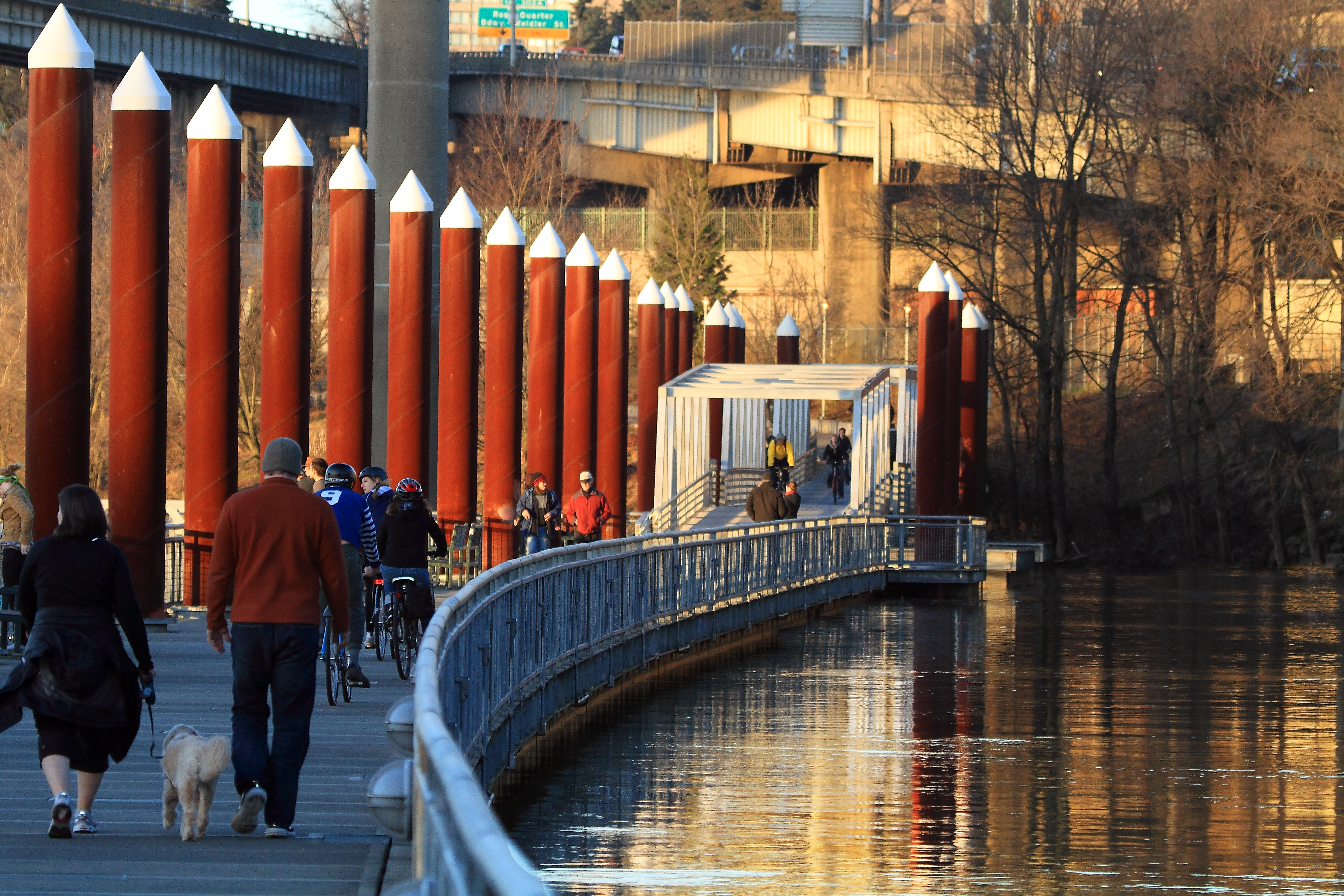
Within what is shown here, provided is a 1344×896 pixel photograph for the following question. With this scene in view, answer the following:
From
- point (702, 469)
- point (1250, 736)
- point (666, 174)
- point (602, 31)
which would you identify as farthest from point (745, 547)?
point (602, 31)

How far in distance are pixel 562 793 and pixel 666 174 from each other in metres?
65.0

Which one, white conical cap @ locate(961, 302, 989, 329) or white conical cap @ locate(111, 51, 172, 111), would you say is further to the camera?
white conical cap @ locate(961, 302, 989, 329)

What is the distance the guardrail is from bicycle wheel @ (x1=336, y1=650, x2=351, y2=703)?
3.94ft

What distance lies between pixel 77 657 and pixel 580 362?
2604 centimetres

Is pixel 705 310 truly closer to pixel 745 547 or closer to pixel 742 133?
pixel 742 133

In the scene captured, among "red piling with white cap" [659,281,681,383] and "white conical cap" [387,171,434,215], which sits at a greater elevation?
"white conical cap" [387,171,434,215]

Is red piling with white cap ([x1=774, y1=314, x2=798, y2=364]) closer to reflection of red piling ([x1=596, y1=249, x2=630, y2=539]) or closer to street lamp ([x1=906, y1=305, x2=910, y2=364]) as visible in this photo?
reflection of red piling ([x1=596, y1=249, x2=630, y2=539])

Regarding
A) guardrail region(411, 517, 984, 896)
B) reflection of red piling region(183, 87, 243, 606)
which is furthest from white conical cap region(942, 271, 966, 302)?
reflection of red piling region(183, 87, 243, 606)

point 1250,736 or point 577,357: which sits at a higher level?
point 577,357

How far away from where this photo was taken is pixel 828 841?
1041 cm

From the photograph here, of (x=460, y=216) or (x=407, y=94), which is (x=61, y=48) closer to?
(x=460, y=216)

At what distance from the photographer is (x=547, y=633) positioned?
13602mm

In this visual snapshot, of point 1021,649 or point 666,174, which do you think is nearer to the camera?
point 1021,649

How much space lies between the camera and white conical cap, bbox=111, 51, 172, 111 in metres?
17.7
